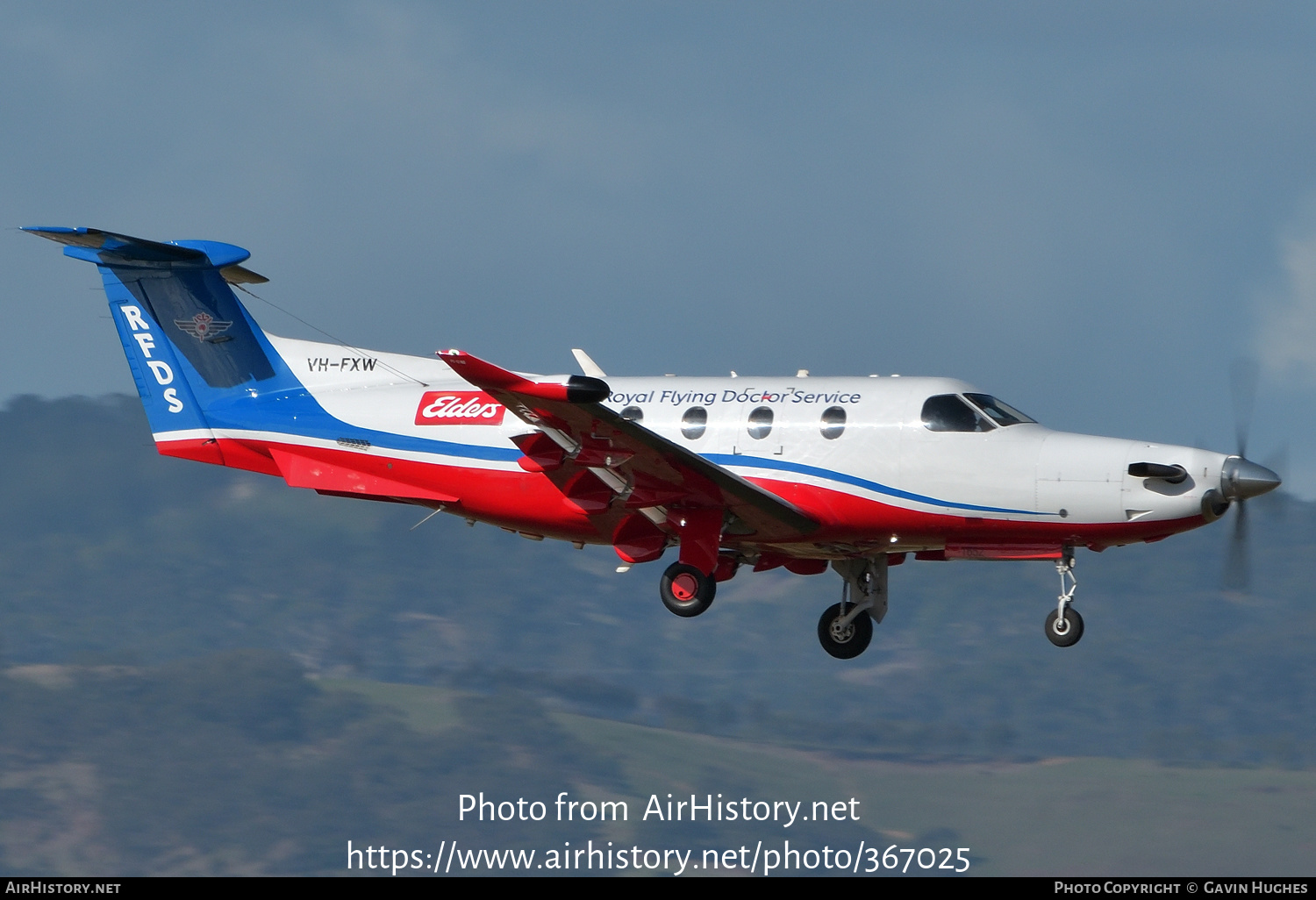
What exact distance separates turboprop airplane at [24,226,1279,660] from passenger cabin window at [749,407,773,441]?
3 cm

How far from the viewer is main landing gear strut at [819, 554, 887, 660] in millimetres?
23141

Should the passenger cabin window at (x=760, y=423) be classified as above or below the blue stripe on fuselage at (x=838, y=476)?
above

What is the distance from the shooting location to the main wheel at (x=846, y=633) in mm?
23141

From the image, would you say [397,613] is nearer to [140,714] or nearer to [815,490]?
[140,714]

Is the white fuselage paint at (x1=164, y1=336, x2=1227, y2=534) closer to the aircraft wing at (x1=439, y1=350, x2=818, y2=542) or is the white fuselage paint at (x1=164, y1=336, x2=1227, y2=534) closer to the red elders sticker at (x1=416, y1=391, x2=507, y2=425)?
the red elders sticker at (x1=416, y1=391, x2=507, y2=425)

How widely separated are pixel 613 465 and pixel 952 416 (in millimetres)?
4425

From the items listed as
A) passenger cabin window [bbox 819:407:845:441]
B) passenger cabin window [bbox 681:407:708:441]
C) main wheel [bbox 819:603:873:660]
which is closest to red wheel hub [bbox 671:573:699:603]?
passenger cabin window [bbox 681:407:708:441]

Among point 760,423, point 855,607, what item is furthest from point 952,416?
point 855,607

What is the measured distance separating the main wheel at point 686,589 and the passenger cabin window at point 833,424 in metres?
2.50

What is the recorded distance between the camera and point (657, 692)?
446ft

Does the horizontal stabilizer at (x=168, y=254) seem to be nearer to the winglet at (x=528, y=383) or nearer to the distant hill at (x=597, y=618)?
the winglet at (x=528, y=383)

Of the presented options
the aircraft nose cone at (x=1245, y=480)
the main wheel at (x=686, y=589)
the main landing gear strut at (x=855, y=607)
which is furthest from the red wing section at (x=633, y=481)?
the aircraft nose cone at (x=1245, y=480)

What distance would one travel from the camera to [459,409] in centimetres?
2247

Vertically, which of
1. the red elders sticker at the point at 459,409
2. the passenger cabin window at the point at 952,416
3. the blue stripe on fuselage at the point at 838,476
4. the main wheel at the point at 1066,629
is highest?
the passenger cabin window at the point at 952,416
